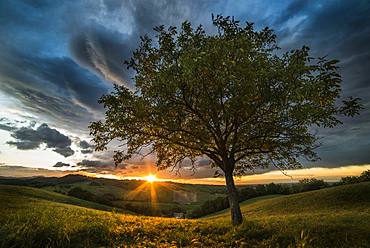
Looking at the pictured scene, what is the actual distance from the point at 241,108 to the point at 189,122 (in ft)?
15.5

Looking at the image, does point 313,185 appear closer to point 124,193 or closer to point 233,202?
point 233,202

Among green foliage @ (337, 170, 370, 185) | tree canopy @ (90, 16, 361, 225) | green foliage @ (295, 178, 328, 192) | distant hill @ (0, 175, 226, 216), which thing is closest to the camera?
A: tree canopy @ (90, 16, 361, 225)

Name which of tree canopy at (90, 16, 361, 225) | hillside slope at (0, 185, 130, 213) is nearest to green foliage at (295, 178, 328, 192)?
tree canopy at (90, 16, 361, 225)

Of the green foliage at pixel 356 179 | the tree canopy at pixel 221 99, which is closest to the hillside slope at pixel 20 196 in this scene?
the tree canopy at pixel 221 99

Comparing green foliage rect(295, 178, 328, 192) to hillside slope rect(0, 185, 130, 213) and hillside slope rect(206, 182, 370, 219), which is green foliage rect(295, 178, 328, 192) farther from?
hillside slope rect(0, 185, 130, 213)

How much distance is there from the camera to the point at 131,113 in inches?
800

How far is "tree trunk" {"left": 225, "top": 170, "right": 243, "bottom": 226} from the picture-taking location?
817 inches

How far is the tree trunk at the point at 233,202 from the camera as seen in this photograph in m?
20.8

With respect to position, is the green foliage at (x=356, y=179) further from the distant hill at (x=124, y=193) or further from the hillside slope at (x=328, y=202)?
the distant hill at (x=124, y=193)

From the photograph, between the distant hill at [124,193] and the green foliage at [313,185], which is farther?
the distant hill at [124,193]

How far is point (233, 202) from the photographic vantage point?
835 inches

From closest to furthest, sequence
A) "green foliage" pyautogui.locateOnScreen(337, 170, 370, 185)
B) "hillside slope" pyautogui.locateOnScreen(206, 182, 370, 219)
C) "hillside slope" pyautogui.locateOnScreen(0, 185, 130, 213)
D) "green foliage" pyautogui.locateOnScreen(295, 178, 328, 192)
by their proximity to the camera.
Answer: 1. "hillside slope" pyautogui.locateOnScreen(206, 182, 370, 219)
2. "hillside slope" pyautogui.locateOnScreen(0, 185, 130, 213)
3. "green foliage" pyautogui.locateOnScreen(337, 170, 370, 185)
4. "green foliage" pyautogui.locateOnScreen(295, 178, 328, 192)

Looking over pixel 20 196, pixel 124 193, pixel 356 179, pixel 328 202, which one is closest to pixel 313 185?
pixel 356 179

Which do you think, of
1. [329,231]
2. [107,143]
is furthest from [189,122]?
[329,231]
